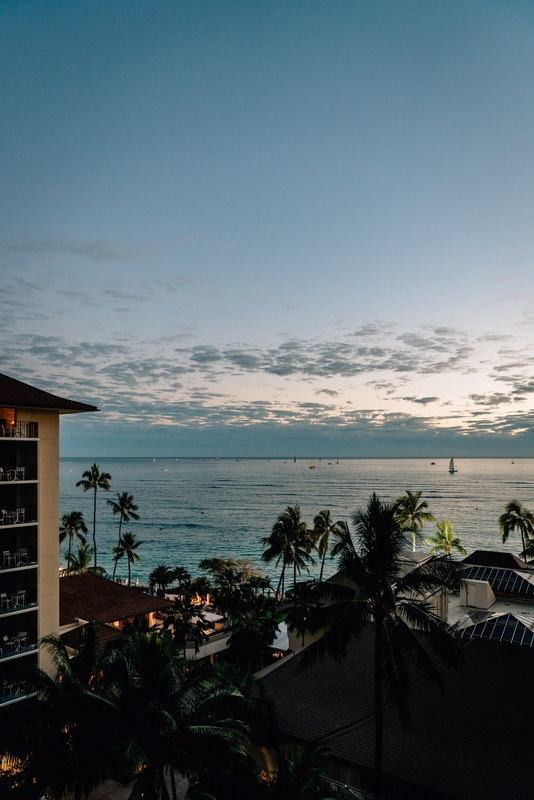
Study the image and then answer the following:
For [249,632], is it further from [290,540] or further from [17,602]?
[290,540]

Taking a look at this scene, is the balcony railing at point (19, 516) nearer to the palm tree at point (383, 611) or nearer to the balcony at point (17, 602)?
the balcony at point (17, 602)

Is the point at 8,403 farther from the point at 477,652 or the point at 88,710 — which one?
the point at 477,652

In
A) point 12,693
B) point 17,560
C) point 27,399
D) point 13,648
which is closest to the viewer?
point 12,693

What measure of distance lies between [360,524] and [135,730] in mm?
8928

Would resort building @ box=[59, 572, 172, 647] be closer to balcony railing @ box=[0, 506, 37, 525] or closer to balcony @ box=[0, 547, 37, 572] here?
balcony @ box=[0, 547, 37, 572]

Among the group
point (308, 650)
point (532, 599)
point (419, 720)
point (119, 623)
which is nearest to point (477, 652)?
point (419, 720)

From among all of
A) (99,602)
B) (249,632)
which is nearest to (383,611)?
(249,632)

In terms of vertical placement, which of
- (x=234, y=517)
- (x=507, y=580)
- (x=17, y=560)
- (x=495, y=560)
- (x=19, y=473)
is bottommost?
(x=234, y=517)

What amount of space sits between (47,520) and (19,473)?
2.76 meters

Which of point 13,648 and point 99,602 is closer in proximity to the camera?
point 13,648

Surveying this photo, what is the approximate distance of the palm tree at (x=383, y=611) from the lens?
14922mm

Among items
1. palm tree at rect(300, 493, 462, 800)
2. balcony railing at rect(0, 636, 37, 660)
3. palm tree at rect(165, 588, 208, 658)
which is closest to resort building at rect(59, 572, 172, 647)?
palm tree at rect(165, 588, 208, 658)

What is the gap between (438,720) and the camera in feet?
56.8

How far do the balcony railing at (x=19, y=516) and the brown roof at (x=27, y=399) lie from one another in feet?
17.1
